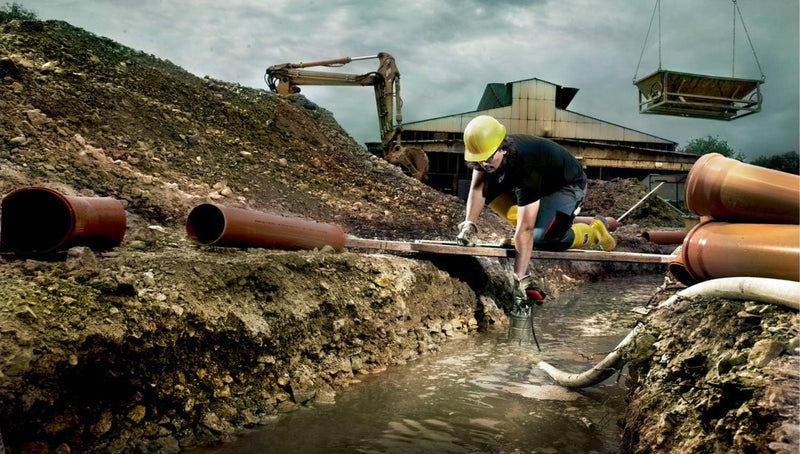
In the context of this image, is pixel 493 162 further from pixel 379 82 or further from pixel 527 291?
pixel 379 82

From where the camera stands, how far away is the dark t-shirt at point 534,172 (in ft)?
15.6

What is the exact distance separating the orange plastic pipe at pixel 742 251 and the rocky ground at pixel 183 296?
224 millimetres

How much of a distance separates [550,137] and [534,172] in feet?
57.7

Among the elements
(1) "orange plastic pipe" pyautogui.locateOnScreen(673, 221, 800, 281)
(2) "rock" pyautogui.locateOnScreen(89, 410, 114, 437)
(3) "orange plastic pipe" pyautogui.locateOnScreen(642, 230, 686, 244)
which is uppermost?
(3) "orange plastic pipe" pyautogui.locateOnScreen(642, 230, 686, 244)

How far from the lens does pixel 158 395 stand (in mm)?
2680

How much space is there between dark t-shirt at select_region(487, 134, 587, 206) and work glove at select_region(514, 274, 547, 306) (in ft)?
2.22

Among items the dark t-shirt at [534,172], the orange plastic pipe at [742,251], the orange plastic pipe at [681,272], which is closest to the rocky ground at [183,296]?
the orange plastic pipe at [742,251]

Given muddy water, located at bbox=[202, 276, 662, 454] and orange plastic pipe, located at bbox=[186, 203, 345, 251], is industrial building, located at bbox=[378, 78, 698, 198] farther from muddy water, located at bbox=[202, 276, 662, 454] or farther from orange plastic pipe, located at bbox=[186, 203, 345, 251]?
muddy water, located at bbox=[202, 276, 662, 454]

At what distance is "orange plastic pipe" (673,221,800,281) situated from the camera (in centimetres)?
209

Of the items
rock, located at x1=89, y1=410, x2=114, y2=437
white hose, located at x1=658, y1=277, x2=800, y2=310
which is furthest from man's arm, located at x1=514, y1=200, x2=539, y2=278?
rock, located at x1=89, y1=410, x2=114, y2=437

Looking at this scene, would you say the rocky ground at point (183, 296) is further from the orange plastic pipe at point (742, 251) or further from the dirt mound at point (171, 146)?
the orange plastic pipe at point (742, 251)

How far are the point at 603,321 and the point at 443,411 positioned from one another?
11.7ft

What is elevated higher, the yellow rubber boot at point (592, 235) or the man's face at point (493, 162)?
the man's face at point (493, 162)

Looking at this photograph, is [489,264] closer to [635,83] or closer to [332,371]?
[332,371]
